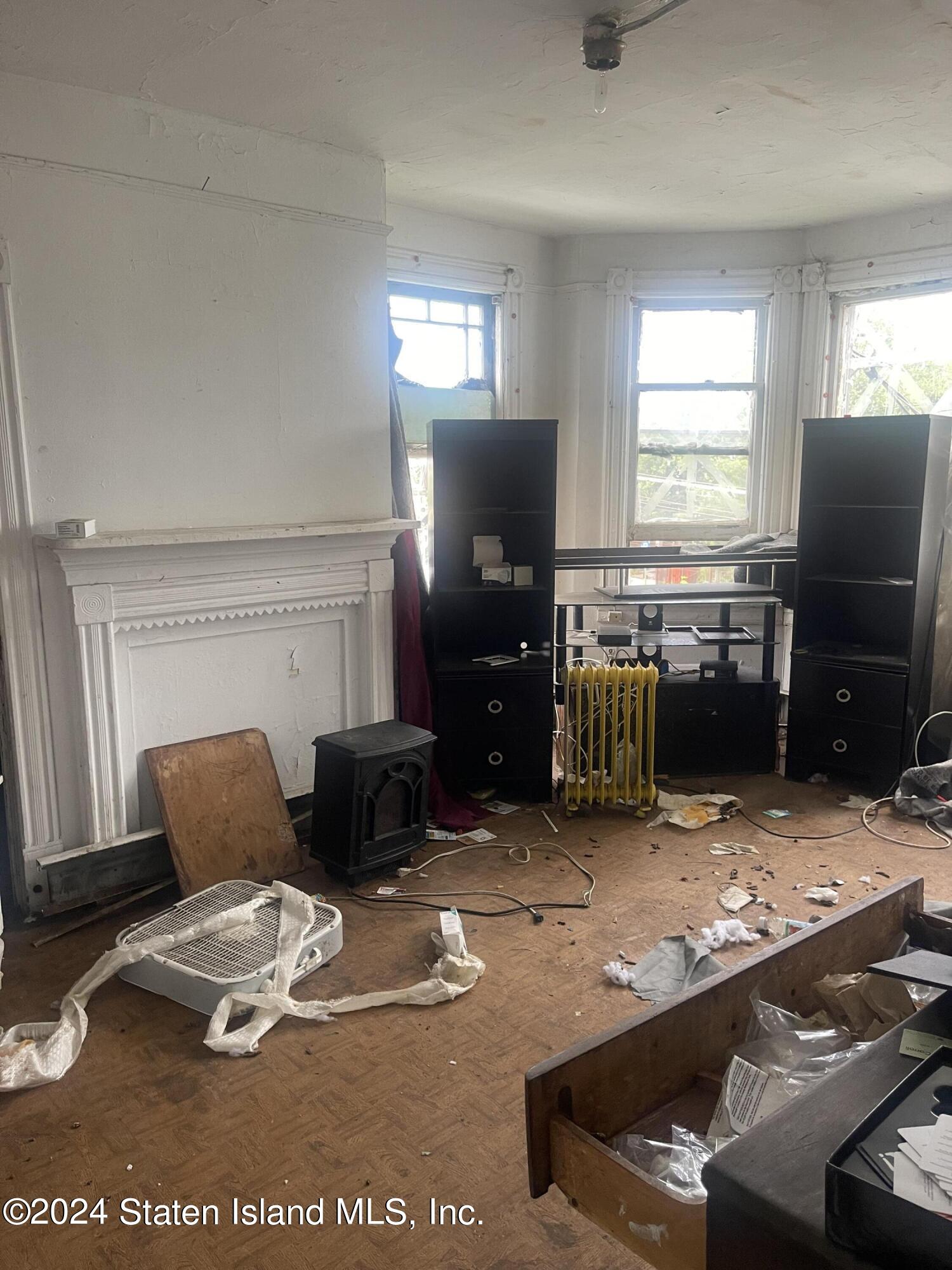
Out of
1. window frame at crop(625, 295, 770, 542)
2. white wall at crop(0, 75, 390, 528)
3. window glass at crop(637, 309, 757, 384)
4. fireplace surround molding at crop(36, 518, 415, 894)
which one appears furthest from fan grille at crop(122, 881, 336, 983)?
window glass at crop(637, 309, 757, 384)

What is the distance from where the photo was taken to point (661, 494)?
18.8ft

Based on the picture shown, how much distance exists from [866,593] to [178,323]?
355 centimetres

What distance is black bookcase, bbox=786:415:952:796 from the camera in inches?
177

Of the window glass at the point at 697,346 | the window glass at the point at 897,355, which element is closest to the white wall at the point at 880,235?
the window glass at the point at 897,355

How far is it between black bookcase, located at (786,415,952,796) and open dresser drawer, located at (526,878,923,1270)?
2.88m

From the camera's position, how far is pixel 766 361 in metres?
5.59

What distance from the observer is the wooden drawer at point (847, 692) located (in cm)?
448

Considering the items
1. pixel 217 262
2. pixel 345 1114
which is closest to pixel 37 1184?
pixel 345 1114

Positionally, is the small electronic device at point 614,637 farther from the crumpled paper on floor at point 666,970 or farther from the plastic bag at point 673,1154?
the plastic bag at point 673,1154

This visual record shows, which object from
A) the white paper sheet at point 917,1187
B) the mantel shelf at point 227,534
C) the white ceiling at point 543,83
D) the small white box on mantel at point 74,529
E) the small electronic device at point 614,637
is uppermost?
the white ceiling at point 543,83

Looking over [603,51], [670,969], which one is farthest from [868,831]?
[603,51]

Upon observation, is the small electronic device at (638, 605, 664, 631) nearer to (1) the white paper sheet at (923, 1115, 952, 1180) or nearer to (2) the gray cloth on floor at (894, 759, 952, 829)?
(2) the gray cloth on floor at (894, 759, 952, 829)

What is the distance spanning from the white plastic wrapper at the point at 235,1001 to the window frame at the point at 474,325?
2.96 metres

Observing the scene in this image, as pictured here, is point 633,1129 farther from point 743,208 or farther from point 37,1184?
point 743,208
